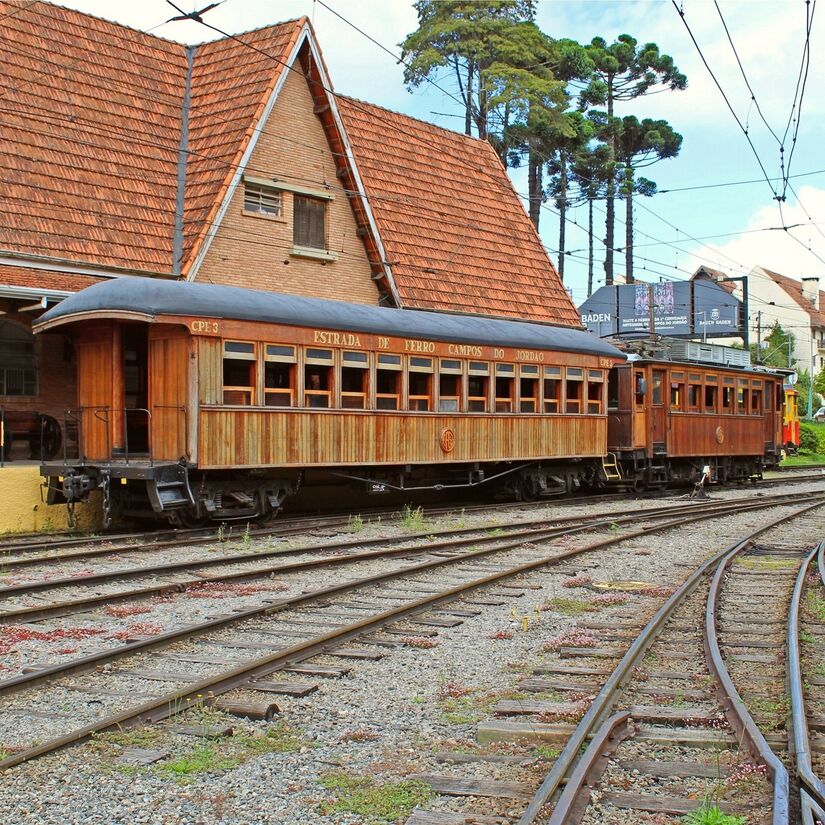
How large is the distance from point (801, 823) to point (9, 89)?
18.6 m

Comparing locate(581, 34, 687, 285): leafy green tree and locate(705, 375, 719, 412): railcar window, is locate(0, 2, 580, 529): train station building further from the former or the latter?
locate(581, 34, 687, 285): leafy green tree

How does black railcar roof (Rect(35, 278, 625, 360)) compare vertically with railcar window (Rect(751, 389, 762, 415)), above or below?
above

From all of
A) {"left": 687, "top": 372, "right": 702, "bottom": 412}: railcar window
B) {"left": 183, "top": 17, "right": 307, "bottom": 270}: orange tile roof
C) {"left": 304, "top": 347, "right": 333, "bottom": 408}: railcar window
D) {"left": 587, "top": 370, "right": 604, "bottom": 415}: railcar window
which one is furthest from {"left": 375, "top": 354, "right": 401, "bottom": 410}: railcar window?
{"left": 687, "top": 372, "right": 702, "bottom": 412}: railcar window

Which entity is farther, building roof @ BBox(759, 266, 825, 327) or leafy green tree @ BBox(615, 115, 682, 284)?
building roof @ BBox(759, 266, 825, 327)

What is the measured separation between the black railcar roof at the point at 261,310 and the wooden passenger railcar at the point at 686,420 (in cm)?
490

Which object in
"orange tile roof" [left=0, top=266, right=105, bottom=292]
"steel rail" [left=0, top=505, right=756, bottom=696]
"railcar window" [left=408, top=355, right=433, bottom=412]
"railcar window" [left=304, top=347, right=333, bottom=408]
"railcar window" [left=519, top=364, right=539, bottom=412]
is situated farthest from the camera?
"railcar window" [left=519, top=364, right=539, bottom=412]

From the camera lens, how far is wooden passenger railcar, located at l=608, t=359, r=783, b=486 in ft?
78.5

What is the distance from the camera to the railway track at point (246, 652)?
610cm

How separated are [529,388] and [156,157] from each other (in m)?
8.82

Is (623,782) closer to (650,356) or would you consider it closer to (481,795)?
(481,795)

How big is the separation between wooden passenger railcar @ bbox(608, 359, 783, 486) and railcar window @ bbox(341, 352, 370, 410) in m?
8.59

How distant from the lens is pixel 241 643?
7957 mm

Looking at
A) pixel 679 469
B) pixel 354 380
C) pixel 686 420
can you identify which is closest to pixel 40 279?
pixel 354 380

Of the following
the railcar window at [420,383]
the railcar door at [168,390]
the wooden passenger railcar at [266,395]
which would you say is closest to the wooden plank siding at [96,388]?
the wooden passenger railcar at [266,395]
